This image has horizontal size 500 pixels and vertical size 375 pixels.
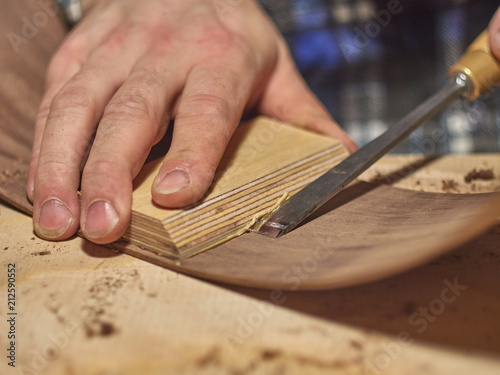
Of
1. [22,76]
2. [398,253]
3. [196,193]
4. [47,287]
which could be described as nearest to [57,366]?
[47,287]

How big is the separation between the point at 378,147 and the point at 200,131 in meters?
0.33

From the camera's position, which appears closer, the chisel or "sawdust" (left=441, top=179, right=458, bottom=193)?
the chisel

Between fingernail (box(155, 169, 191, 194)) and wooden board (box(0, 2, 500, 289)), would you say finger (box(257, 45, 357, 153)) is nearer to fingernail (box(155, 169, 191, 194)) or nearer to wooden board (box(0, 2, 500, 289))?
wooden board (box(0, 2, 500, 289))

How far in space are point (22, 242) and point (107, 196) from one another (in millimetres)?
211

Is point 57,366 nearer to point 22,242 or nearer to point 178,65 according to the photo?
point 22,242

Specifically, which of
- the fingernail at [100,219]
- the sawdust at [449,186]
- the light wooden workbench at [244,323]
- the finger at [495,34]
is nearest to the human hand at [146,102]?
the fingernail at [100,219]

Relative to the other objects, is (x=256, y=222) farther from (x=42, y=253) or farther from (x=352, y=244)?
(x=42, y=253)

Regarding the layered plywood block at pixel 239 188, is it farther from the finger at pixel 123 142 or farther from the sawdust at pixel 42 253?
the sawdust at pixel 42 253

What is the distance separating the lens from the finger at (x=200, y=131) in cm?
69

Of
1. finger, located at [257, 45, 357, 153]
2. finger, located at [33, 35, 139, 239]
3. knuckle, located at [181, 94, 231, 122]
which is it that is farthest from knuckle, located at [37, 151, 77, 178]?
finger, located at [257, 45, 357, 153]

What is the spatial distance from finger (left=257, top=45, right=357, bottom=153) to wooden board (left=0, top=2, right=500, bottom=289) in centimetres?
31

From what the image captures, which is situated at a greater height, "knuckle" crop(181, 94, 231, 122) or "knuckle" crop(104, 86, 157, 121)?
"knuckle" crop(104, 86, 157, 121)

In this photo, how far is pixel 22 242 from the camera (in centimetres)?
77

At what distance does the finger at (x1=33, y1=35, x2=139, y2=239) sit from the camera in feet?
2.41
